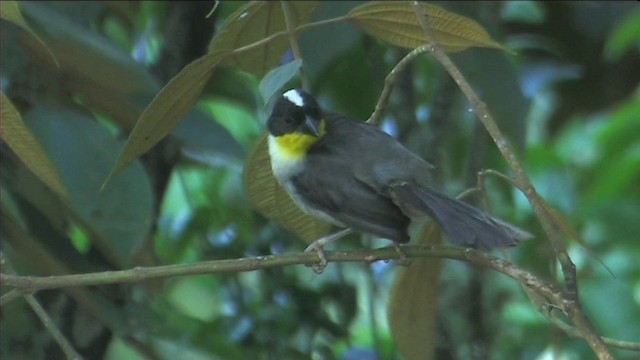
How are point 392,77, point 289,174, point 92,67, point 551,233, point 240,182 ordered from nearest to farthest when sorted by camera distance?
1. point 551,233
2. point 392,77
3. point 289,174
4. point 92,67
5. point 240,182

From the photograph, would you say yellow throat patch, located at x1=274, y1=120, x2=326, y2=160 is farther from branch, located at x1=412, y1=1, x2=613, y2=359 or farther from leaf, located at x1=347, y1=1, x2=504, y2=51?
branch, located at x1=412, y1=1, x2=613, y2=359

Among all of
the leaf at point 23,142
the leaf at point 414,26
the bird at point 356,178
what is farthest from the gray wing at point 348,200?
the leaf at point 23,142

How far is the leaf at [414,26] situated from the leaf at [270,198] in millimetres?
154

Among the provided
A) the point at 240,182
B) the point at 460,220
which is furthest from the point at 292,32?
the point at 240,182

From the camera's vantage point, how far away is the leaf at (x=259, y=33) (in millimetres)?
1078

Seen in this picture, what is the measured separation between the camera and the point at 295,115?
1104 millimetres

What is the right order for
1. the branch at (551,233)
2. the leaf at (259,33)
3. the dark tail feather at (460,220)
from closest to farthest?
the branch at (551,233) < the dark tail feather at (460,220) < the leaf at (259,33)

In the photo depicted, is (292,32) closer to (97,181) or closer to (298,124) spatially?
(298,124)

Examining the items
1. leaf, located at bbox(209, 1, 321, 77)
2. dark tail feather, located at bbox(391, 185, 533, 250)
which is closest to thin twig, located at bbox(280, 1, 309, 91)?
leaf, located at bbox(209, 1, 321, 77)

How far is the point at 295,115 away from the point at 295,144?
0.03 metres

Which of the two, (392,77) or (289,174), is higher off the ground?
(392,77)

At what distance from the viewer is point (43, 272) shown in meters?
1.10

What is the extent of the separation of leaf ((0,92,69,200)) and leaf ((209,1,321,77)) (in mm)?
213

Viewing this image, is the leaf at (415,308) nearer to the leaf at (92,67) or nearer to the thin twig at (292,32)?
the thin twig at (292,32)
